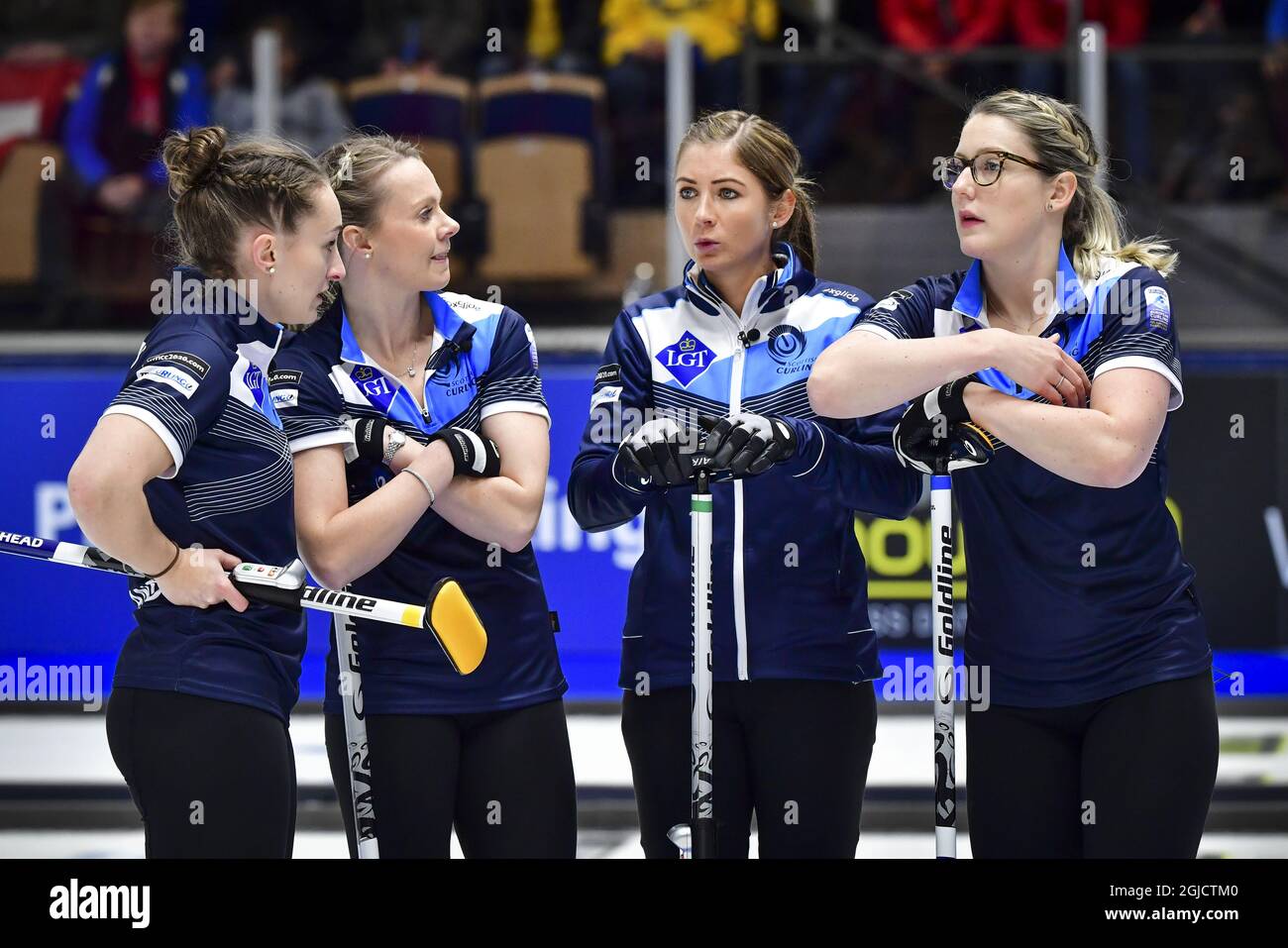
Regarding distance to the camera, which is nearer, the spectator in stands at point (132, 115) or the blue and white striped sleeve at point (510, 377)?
the blue and white striped sleeve at point (510, 377)

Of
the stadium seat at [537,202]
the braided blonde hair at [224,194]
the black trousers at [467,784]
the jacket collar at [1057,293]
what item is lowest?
the black trousers at [467,784]

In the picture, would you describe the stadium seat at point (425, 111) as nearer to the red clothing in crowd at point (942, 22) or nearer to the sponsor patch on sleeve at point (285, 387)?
the red clothing in crowd at point (942, 22)

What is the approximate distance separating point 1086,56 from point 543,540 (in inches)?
129

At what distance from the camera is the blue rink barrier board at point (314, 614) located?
20.5ft

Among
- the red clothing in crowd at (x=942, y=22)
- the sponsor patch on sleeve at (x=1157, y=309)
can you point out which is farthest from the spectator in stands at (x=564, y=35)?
the sponsor patch on sleeve at (x=1157, y=309)

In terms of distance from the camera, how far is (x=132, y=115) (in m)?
8.10

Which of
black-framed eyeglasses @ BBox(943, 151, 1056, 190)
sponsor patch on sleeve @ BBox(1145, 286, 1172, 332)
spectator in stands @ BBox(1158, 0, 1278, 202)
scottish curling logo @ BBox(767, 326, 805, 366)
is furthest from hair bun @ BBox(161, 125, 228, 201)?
spectator in stands @ BBox(1158, 0, 1278, 202)

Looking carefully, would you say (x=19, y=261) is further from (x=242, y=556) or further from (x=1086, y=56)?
(x=242, y=556)

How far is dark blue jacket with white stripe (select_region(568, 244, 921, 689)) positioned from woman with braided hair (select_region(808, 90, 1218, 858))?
0.53ft

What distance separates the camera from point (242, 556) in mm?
2648

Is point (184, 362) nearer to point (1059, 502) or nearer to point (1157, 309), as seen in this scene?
point (1059, 502)

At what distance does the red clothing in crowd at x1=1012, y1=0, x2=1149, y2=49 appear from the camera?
308 inches

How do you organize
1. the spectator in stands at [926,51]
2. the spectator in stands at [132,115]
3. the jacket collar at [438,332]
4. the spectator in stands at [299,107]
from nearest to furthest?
the jacket collar at [438,332], the spectator in stands at [926,51], the spectator in stands at [299,107], the spectator in stands at [132,115]

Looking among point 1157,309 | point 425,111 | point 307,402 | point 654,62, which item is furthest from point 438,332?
point 425,111
